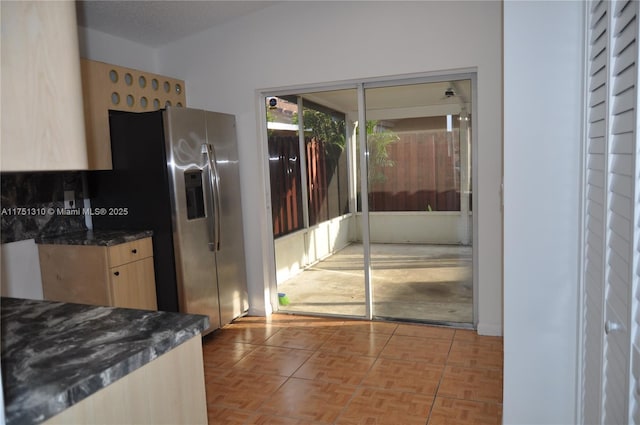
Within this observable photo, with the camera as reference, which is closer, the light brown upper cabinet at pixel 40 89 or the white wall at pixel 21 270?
the light brown upper cabinet at pixel 40 89

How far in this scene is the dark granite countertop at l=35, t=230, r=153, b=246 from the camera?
323 centimetres

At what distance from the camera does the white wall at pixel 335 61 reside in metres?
3.53

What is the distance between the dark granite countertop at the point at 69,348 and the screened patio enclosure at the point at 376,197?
2798 millimetres

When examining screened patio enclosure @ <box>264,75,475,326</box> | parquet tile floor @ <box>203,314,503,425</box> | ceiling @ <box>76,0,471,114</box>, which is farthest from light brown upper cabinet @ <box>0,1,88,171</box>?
screened patio enclosure @ <box>264,75,475,326</box>

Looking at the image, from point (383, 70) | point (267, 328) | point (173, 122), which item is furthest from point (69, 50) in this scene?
point (267, 328)

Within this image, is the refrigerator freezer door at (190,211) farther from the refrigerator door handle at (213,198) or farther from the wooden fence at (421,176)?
the wooden fence at (421,176)

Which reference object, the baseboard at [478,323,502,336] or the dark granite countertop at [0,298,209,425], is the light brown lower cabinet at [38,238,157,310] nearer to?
the dark granite countertop at [0,298,209,425]

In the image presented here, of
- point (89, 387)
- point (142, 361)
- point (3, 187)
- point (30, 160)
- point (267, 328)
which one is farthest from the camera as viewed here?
point (267, 328)

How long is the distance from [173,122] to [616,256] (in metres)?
2.96

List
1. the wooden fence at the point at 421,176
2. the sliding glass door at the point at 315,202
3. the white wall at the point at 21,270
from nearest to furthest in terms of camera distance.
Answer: the white wall at the point at 21,270 → the wooden fence at the point at 421,176 → the sliding glass door at the point at 315,202

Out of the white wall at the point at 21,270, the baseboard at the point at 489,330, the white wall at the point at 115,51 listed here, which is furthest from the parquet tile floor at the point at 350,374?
the white wall at the point at 115,51

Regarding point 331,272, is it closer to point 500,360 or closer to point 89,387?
point 500,360

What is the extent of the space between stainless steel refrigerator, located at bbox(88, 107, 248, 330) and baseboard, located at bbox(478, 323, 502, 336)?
2.06 m

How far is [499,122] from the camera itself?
11.5ft
